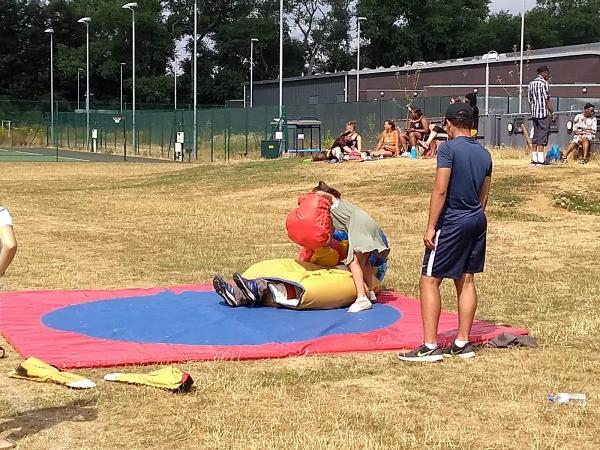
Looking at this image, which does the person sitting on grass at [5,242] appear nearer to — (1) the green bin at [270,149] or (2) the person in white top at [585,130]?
(2) the person in white top at [585,130]

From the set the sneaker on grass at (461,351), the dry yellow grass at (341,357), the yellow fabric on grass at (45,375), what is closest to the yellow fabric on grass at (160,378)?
the dry yellow grass at (341,357)

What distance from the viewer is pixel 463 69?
55.8 m

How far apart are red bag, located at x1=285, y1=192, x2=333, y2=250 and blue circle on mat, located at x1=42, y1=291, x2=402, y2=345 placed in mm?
742

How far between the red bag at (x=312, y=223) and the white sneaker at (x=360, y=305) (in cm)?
71

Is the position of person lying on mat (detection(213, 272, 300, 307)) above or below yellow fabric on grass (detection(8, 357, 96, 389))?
above

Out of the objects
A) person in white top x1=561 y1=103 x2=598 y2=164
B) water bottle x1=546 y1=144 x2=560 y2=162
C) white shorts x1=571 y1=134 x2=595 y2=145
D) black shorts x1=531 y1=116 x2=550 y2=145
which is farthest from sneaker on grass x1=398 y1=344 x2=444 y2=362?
water bottle x1=546 y1=144 x2=560 y2=162

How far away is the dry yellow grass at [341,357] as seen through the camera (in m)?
5.26

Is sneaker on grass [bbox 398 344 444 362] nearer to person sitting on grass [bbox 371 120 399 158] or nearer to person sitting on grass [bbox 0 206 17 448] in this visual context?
person sitting on grass [bbox 0 206 17 448]

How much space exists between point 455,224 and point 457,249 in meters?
0.20

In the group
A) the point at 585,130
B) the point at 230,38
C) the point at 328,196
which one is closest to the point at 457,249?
the point at 328,196

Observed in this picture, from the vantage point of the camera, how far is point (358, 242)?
8.98 m

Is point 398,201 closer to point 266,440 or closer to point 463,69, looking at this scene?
point 266,440

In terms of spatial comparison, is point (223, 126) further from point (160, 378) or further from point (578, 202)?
point (160, 378)

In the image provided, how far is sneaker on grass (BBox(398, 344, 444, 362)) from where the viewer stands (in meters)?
6.94
